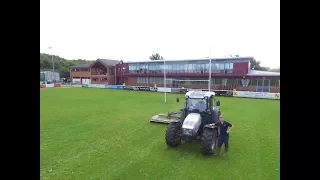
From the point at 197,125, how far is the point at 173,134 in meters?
0.76

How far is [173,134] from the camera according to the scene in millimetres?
6066

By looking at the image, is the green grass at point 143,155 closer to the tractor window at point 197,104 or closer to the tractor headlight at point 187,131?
the tractor headlight at point 187,131

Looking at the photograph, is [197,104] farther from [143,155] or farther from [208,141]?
[143,155]

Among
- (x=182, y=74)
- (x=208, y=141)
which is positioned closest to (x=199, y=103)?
(x=208, y=141)

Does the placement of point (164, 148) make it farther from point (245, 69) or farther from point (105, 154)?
point (245, 69)

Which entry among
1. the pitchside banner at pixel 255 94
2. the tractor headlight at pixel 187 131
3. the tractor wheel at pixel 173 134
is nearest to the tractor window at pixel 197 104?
the tractor wheel at pixel 173 134

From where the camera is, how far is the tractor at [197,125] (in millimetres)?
5438

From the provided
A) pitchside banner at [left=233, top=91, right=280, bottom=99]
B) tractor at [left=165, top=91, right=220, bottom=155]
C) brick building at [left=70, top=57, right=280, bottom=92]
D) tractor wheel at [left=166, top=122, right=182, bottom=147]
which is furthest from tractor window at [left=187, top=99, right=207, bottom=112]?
pitchside banner at [left=233, top=91, right=280, bottom=99]

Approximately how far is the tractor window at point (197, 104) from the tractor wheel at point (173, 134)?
0.82 m

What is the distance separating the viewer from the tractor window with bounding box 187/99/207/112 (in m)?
6.45

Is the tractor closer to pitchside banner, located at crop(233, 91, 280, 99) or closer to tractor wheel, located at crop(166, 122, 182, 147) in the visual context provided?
tractor wheel, located at crop(166, 122, 182, 147)
